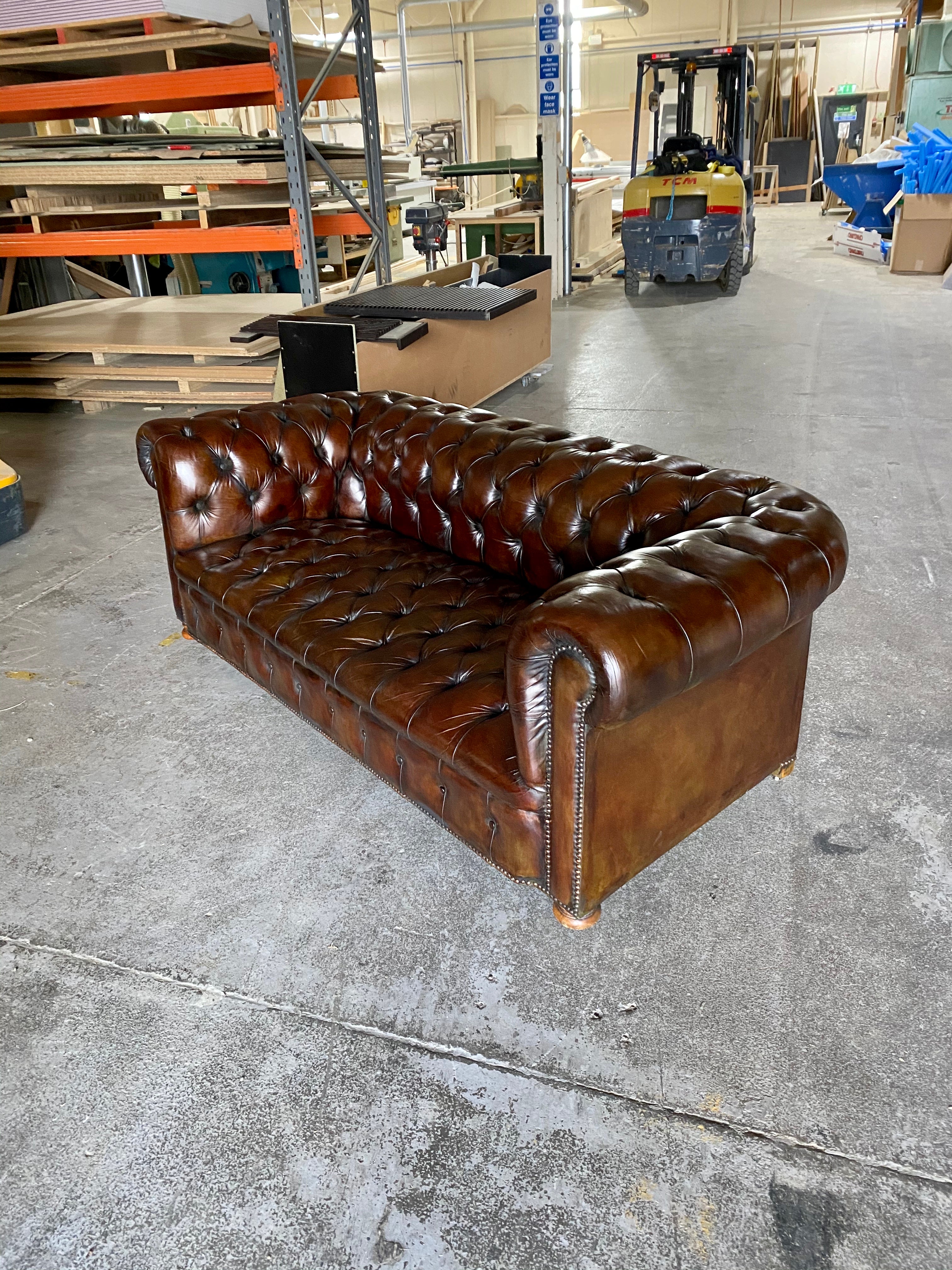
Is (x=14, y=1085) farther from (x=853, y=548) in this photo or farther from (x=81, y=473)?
(x=81, y=473)

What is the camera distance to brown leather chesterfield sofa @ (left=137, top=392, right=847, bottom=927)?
1.56m

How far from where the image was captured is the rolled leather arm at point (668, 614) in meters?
1.45

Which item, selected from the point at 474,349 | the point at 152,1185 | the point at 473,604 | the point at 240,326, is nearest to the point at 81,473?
the point at 240,326

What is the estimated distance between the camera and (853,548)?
345 cm

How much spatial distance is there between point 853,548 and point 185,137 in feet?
15.7

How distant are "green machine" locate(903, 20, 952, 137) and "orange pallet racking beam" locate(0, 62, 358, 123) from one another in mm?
7411

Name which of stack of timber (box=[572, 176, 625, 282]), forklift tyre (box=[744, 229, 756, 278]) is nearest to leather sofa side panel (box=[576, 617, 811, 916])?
stack of timber (box=[572, 176, 625, 282])

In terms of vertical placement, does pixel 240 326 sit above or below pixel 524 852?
above

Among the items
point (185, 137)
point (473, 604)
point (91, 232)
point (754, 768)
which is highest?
point (185, 137)

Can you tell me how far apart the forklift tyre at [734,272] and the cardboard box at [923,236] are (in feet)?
5.13

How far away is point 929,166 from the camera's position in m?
8.42

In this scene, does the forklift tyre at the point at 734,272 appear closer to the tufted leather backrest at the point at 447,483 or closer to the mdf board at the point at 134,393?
the mdf board at the point at 134,393

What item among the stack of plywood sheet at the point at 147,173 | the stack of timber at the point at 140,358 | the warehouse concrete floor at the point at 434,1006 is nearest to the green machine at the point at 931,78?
the stack of plywood sheet at the point at 147,173

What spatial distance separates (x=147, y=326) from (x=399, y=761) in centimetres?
505
